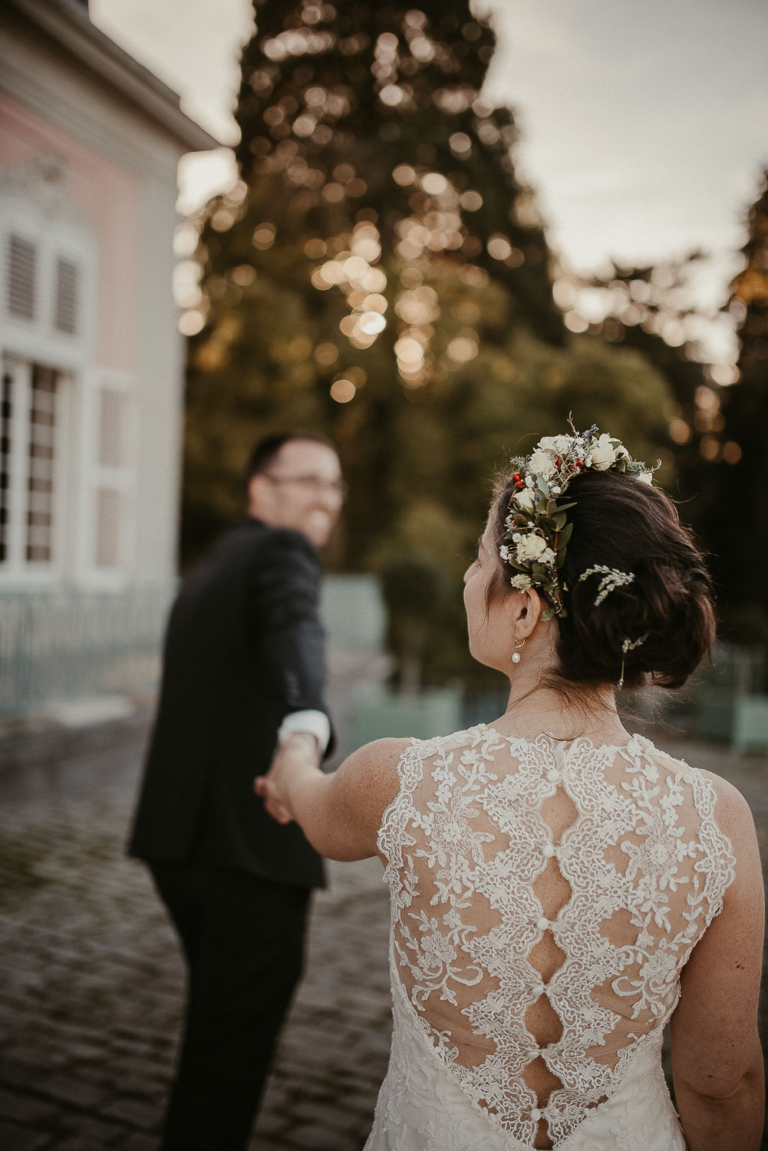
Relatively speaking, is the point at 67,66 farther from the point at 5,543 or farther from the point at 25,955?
the point at 25,955

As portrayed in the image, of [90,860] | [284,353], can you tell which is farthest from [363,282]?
[90,860]

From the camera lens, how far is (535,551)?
4.84 ft

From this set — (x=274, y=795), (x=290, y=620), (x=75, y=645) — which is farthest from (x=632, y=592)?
(x=75, y=645)

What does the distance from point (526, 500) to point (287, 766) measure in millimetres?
937

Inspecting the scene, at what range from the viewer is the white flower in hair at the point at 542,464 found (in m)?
1.58

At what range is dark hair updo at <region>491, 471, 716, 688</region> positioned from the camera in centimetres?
143

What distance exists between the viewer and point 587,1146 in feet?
5.14

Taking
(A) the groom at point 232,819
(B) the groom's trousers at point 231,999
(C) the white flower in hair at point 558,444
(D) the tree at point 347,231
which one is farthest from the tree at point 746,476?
(C) the white flower in hair at point 558,444

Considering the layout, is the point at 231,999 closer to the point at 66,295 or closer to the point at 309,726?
the point at 309,726

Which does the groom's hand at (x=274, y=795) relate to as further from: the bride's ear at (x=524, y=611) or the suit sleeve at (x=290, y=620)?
the bride's ear at (x=524, y=611)

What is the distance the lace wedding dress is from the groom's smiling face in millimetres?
1680

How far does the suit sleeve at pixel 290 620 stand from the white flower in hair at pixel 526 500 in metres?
1.09

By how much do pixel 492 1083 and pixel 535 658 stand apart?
74cm

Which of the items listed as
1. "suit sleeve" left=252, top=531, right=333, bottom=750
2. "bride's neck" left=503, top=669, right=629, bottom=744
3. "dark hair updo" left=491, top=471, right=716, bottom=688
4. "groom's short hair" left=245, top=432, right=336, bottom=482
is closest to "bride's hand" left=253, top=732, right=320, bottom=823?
"suit sleeve" left=252, top=531, right=333, bottom=750
